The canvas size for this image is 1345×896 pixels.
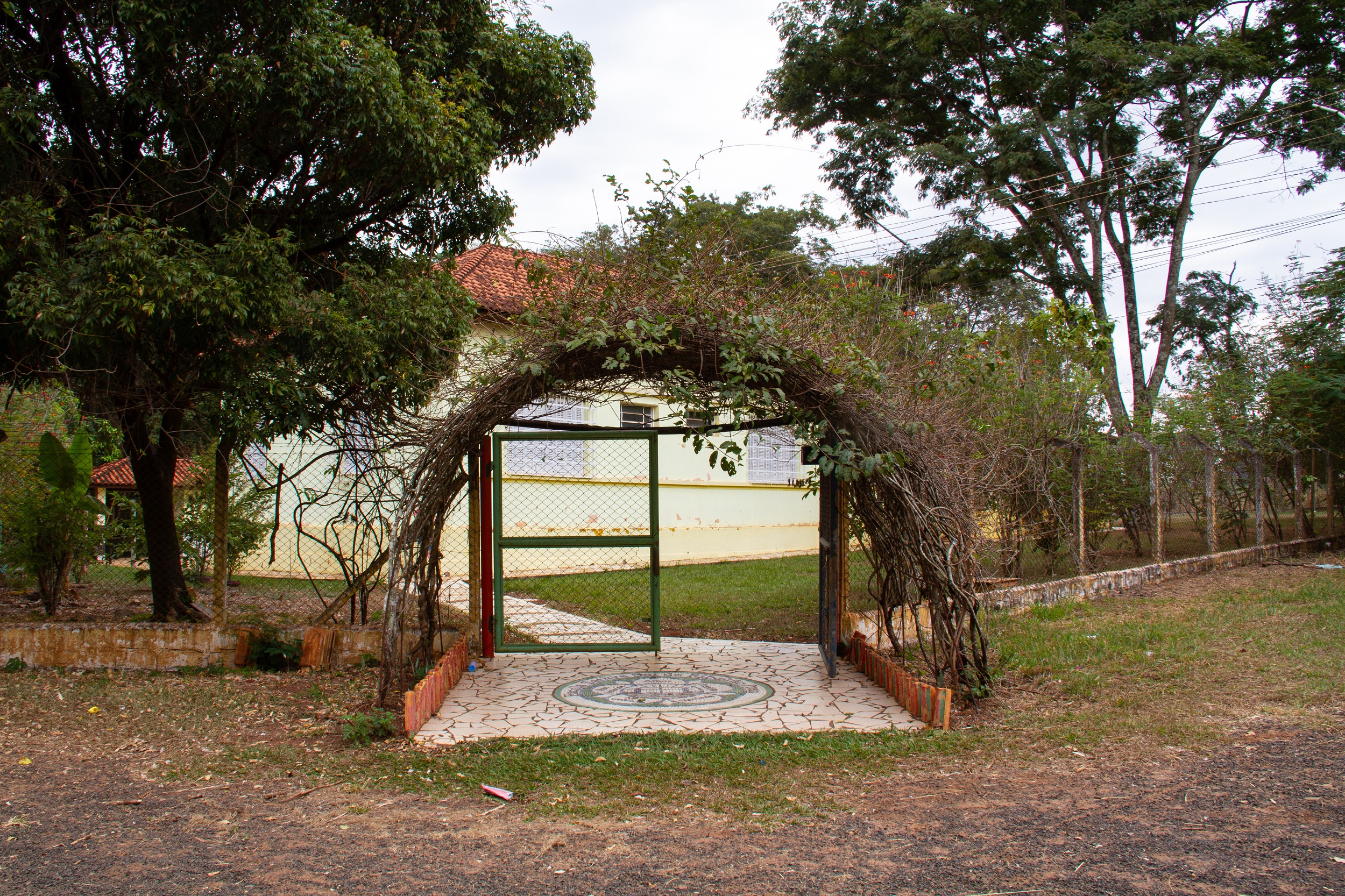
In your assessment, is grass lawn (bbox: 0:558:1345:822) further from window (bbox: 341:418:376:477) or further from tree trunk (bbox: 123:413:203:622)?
window (bbox: 341:418:376:477)

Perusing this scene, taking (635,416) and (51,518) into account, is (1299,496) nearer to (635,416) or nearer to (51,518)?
(635,416)

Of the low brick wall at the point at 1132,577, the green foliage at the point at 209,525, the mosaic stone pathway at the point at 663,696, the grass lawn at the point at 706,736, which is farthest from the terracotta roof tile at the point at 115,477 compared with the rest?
the low brick wall at the point at 1132,577

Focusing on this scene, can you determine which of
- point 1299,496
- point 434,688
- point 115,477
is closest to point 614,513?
point 434,688

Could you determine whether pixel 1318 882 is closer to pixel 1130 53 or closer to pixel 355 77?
pixel 355 77

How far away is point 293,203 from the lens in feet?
23.5

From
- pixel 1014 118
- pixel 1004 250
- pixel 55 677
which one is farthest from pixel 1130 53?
pixel 55 677

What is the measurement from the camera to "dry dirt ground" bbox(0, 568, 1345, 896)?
2.91 m

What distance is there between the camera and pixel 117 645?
647 centimetres

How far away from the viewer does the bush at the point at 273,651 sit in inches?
260

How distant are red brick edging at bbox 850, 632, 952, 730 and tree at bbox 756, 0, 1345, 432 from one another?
39.5 ft

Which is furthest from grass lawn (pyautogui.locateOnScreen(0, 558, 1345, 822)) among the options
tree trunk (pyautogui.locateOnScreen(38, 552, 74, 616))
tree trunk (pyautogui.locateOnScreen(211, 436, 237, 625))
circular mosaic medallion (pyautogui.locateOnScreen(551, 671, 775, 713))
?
tree trunk (pyautogui.locateOnScreen(38, 552, 74, 616))

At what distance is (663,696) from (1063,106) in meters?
17.1

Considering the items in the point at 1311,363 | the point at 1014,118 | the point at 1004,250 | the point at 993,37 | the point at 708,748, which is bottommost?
the point at 708,748

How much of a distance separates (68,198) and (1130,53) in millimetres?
17381
